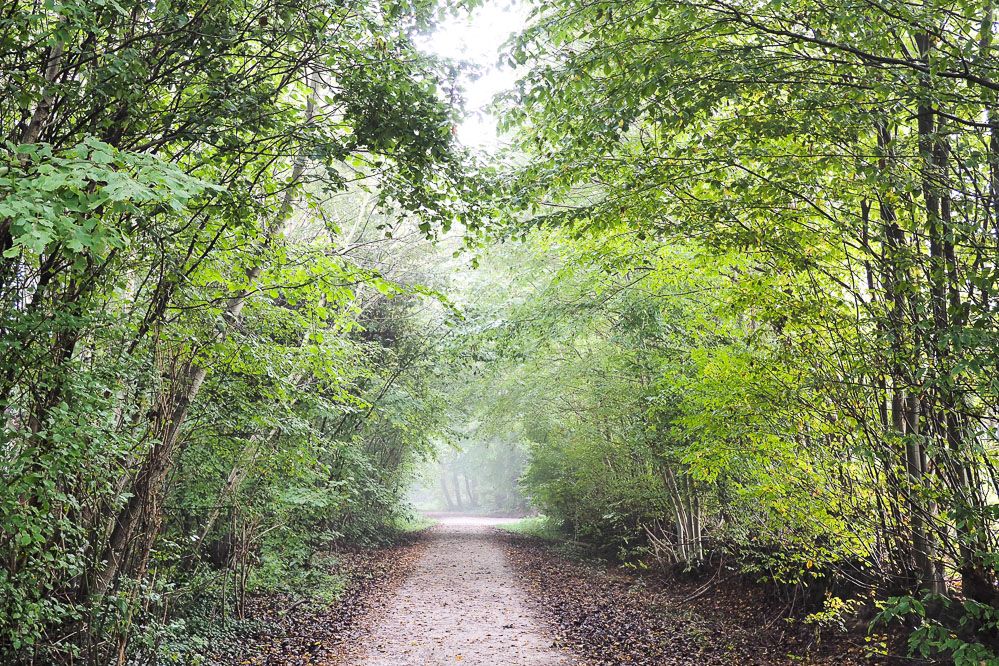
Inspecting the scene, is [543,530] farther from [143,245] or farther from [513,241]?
[143,245]

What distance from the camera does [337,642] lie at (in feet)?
24.1

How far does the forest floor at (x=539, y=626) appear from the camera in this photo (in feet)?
22.0

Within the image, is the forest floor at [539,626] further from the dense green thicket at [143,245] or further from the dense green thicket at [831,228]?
the dense green thicket at [143,245]

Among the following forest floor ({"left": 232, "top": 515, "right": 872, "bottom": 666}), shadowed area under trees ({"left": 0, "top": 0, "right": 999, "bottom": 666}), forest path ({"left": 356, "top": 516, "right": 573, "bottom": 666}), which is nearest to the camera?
shadowed area under trees ({"left": 0, "top": 0, "right": 999, "bottom": 666})

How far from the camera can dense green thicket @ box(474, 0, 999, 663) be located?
376cm

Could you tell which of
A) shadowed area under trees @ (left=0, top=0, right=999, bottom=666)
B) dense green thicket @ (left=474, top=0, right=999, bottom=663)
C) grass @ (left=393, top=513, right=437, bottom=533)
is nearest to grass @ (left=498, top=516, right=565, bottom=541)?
grass @ (left=393, top=513, right=437, bottom=533)

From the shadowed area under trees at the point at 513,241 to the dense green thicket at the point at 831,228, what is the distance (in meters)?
0.04

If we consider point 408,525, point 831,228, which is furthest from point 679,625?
point 408,525

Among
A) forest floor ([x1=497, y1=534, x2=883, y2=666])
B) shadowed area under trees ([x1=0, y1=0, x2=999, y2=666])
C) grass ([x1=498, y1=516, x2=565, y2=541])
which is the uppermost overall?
shadowed area under trees ([x1=0, y1=0, x2=999, y2=666])

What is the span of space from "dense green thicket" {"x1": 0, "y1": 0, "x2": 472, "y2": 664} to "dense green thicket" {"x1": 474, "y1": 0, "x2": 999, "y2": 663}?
4.87ft

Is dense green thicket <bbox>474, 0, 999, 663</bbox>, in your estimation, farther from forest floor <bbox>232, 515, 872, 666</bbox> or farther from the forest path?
the forest path

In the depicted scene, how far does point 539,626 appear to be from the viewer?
828 centimetres

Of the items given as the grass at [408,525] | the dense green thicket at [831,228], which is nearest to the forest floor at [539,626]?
the dense green thicket at [831,228]

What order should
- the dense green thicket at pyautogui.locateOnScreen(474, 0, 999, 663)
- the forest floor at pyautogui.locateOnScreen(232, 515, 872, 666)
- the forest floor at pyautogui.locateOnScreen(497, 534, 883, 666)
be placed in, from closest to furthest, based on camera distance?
the dense green thicket at pyautogui.locateOnScreen(474, 0, 999, 663), the forest floor at pyautogui.locateOnScreen(497, 534, 883, 666), the forest floor at pyautogui.locateOnScreen(232, 515, 872, 666)
